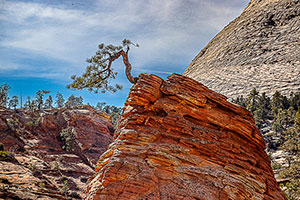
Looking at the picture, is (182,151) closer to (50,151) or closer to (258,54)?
(50,151)

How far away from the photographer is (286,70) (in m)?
48.4

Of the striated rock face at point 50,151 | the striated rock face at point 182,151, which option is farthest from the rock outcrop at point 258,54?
the striated rock face at point 182,151

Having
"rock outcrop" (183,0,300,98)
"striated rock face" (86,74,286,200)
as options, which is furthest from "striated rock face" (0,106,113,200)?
"rock outcrop" (183,0,300,98)

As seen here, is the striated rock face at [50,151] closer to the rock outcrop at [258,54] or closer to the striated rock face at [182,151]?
the striated rock face at [182,151]

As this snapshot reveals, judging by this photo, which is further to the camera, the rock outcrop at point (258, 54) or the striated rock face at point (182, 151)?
the rock outcrop at point (258, 54)

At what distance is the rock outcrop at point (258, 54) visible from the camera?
49125 mm

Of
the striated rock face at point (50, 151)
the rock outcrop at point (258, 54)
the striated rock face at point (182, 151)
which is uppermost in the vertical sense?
the rock outcrop at point (258, 54)

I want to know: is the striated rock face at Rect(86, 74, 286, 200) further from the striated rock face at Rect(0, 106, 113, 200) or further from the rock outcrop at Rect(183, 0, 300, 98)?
the rock outcrop at Rect(183, 0, 300, 98)

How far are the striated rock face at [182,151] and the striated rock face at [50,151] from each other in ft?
37.9

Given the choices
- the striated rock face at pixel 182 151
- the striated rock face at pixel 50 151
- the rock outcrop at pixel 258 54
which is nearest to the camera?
the striated rock face at pixel 182 151

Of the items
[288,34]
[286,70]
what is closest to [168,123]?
[286,70]

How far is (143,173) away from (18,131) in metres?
36.1

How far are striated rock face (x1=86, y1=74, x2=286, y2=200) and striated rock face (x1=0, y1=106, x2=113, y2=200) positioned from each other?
454 inches

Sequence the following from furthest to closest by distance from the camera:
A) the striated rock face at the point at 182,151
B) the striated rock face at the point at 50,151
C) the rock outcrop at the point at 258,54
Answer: the rock outcrop at the point at 258,54 < the striated rock face at the point at 50,151 < the striated rock face at the point at 182,151
